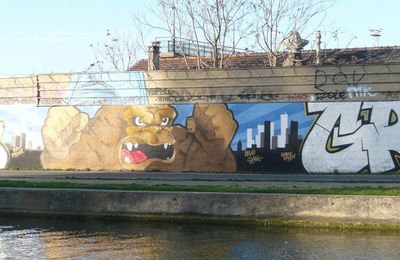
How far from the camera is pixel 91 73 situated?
29266 millimetres

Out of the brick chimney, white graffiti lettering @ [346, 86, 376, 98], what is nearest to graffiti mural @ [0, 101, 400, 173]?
white graffiti lettering @ [346, 86, 376, 98]

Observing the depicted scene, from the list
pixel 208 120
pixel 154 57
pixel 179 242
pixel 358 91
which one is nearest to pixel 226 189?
pixel 179 242

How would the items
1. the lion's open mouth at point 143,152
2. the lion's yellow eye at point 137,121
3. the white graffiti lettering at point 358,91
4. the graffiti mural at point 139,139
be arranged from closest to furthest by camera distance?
the white graffiti lettering at point 358,91, the graffiti mural at point 139,139, the lion's open mouth at point 143,152, the lion's yellow eye at point 137,121

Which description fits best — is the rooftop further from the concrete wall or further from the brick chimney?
the concrete wall

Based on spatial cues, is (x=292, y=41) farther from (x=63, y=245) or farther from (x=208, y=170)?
(x=63, y=245)

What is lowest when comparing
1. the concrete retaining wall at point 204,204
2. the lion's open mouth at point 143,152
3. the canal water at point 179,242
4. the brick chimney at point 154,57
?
the canal water at point 179,242

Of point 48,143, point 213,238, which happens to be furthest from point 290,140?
point 213,238

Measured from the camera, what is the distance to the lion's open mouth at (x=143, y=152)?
1101 inches

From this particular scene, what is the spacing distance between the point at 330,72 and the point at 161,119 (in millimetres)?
8043

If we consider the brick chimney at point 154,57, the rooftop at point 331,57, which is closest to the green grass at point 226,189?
the brick chimney at point 154,57

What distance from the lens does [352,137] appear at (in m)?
25.8

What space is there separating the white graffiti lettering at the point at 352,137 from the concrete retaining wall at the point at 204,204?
39.4 ft

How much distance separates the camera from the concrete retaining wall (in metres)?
14.1

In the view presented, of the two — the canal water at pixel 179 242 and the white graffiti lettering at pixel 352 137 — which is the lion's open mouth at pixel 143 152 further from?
the canal water at pixel 179 242
